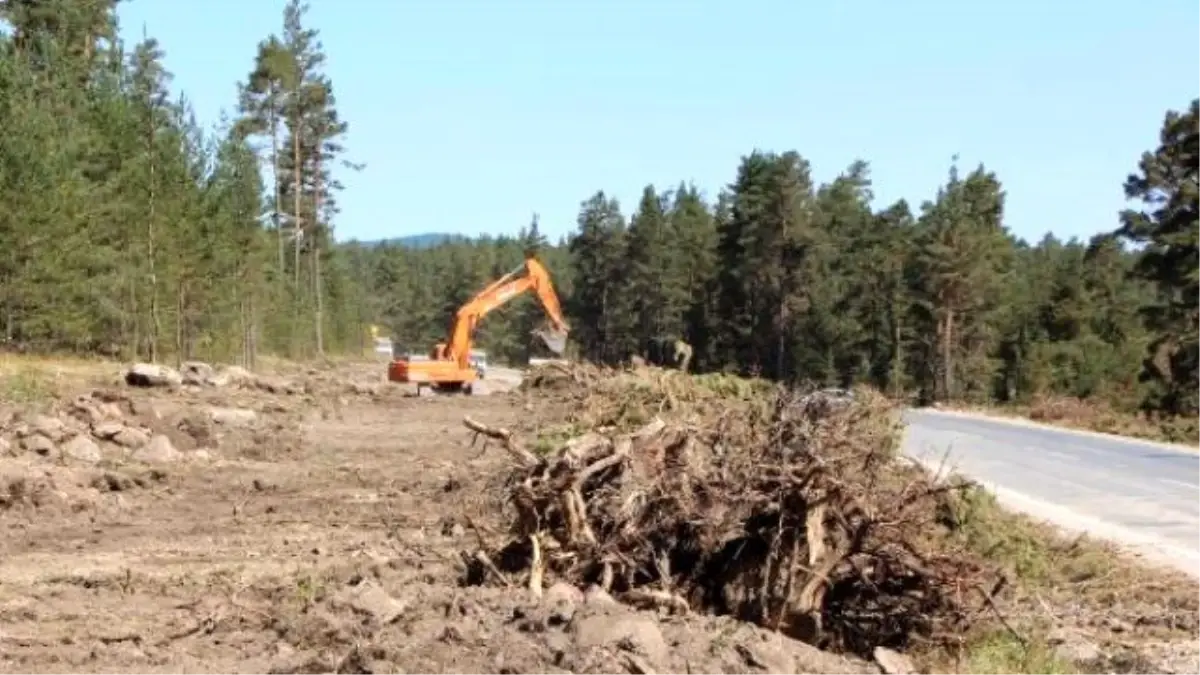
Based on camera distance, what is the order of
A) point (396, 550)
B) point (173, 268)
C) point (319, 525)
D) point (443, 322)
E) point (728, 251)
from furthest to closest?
→ point (443, 322) < point (728, 251) < point (173, 268) < point (319, 525) < point (396, 550)

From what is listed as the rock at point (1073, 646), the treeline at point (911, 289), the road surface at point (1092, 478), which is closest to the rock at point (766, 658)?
the rock at point (1073, 646)

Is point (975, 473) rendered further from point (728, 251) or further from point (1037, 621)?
point (728, 251)

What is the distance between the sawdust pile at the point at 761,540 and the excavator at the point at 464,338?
24304mm

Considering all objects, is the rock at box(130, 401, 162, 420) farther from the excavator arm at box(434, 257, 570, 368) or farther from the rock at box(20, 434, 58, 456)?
the excavator arm at box(434, 257, 570, 368)

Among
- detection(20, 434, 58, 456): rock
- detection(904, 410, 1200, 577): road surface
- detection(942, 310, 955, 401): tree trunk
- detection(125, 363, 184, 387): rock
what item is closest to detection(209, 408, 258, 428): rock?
detection(125, 363, 184, 387): rock

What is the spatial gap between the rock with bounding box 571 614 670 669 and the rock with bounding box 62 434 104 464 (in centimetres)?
1136

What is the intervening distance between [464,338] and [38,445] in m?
19.2

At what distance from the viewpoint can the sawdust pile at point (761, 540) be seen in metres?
9.05

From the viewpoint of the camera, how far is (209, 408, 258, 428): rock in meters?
21.9

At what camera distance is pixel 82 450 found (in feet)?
55.9

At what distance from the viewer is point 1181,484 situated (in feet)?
68.0

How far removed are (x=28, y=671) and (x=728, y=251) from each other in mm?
77645

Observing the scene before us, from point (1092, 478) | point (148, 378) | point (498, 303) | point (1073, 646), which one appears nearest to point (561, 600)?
point (1073, 646)

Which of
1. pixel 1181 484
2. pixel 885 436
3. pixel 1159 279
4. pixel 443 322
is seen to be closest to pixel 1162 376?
pixel 1159 279
